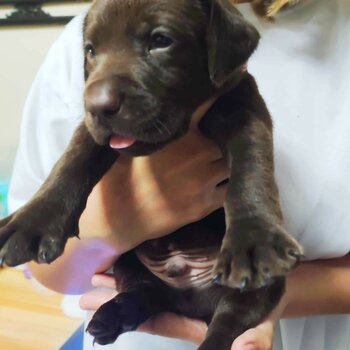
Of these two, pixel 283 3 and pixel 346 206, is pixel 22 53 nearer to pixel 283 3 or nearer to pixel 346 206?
pixel 283 3

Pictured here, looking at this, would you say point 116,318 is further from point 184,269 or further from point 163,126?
point 163,126

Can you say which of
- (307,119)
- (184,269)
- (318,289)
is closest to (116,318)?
(184,269)

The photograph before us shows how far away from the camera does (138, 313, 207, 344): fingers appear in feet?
3.44

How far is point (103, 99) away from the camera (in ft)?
2.63

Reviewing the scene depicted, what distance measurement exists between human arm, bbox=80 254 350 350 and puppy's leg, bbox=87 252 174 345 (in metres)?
0.02

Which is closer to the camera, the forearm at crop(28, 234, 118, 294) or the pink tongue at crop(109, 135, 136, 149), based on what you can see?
the pink tongue at crop(109, 135, 136, 149)

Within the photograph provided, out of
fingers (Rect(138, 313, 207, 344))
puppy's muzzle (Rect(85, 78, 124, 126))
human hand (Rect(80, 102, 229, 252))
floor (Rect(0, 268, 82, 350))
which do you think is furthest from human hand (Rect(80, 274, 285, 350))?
floor (Rect(0, 268, 82, 350))

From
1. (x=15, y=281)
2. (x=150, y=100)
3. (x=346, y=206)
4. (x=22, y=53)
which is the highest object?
(x=150, y=100)

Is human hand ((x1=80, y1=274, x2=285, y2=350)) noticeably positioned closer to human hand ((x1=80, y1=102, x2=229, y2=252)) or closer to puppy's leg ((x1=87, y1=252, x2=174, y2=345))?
puppy's leg ((x1=87, y1=252, x2=174, y2=345))

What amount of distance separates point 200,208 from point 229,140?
128 millimetres

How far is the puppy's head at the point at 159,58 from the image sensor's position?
838mm

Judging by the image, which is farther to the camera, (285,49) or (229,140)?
(285,49)

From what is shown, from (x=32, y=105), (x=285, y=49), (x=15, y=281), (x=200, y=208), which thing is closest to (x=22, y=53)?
(x=15, y=281)

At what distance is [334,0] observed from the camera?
126cm
